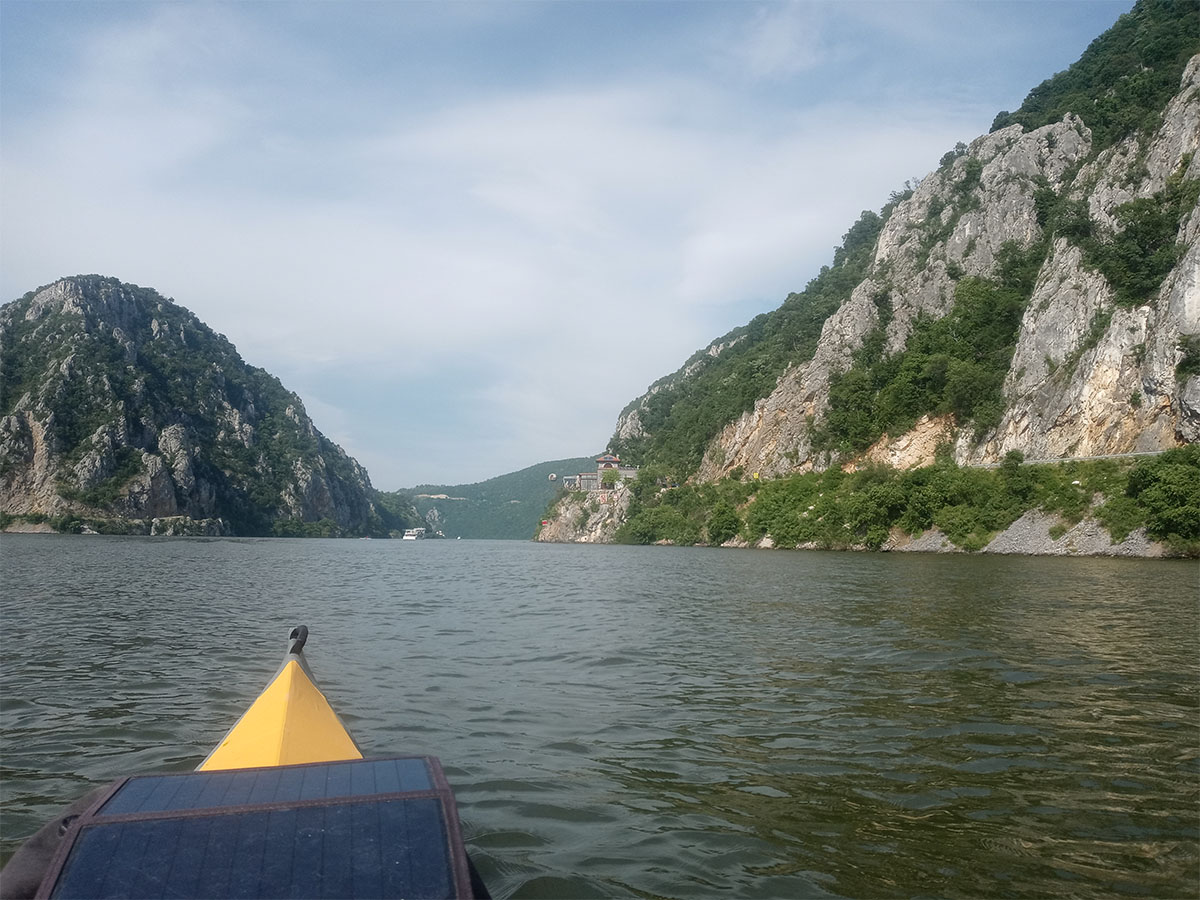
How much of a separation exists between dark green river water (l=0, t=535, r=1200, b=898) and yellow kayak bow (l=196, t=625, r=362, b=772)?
1.53m

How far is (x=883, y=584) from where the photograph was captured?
95.8 ft

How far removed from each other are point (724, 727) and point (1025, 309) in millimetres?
78351

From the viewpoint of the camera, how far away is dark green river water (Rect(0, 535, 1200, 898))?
6.08 m

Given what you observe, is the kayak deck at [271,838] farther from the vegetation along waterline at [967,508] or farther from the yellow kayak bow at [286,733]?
the vegetation along waterline at [967,508]

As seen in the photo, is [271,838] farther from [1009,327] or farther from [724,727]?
[1009,327]

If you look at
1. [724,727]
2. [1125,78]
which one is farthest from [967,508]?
[1125,78]

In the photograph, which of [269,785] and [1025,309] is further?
[1025,309]

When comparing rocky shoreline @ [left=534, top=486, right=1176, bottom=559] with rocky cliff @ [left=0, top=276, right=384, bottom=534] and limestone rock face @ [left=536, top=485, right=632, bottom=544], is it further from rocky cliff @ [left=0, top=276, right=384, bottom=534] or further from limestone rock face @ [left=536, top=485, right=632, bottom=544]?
rocky cliff @ [left=0, top=276, right=384, bottom=534]

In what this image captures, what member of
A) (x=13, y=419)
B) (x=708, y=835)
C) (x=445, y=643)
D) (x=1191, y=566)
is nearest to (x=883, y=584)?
(x=1191, y=566)

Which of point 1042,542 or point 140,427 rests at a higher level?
point 140,427

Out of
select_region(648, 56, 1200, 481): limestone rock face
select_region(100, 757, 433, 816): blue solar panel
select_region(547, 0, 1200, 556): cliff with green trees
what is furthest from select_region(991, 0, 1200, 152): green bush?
select_region(100, 757, 433, 816): blue solar panel

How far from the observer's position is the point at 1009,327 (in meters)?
80.2

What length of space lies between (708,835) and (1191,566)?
38149 mm

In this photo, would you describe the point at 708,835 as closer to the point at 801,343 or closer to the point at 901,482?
the point at 901,482
